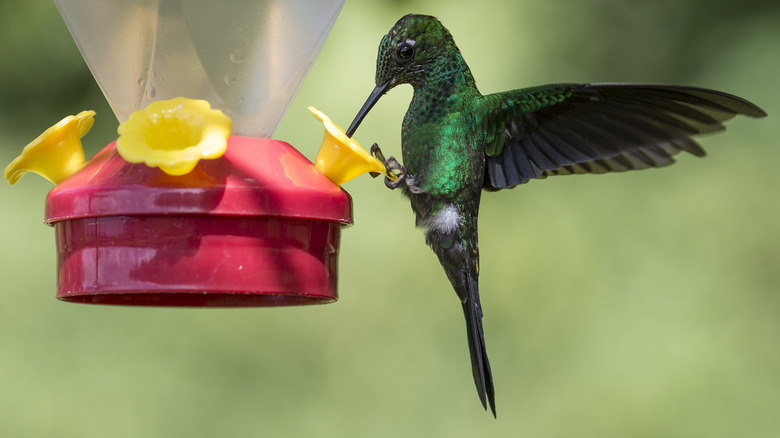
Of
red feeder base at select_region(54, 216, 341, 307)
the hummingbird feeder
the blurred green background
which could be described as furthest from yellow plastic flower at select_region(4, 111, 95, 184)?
the blurred green background

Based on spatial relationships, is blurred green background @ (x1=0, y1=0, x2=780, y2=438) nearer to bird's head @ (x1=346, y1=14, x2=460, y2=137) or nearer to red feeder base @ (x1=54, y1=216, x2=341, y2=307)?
bird's head @ (x1=346, y1=14, x2=460, y2=137)

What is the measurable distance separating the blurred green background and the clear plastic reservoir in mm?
1820

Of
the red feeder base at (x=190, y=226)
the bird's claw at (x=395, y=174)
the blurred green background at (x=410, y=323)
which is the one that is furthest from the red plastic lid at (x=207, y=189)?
the blurred green background at (x=410, y=323)

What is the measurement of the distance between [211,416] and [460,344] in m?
1.13

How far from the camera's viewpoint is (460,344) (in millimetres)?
3754

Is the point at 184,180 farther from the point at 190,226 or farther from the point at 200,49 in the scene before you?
the point at 200,49

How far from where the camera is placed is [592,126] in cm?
192

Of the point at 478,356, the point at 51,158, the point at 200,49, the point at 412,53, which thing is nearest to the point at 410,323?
the point at 478,356

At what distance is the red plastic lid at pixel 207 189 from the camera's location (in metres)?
1.40

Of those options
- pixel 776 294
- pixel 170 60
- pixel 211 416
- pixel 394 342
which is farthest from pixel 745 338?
pixel 170 60

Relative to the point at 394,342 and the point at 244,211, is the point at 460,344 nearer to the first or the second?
the point at 394,342

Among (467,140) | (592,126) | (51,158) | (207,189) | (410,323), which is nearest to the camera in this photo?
(207,189)

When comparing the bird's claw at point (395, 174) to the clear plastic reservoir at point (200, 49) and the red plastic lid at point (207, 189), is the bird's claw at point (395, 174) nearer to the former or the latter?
the clear plastic reservoir at point (200, 49)

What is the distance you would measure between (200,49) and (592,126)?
0.86 m
